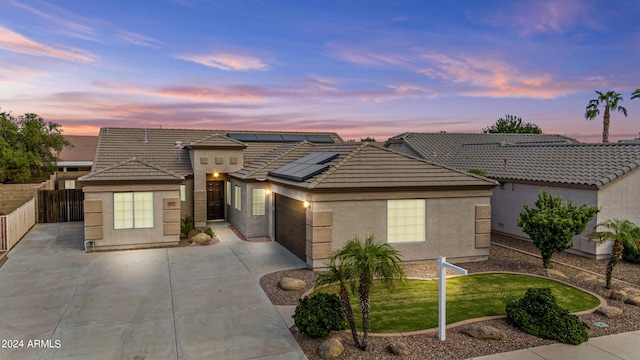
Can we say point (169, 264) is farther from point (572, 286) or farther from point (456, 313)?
point (572, 286)

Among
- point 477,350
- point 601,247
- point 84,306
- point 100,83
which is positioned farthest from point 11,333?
point 100,83

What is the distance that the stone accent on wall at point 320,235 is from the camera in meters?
14.2

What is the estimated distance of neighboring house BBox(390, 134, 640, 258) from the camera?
16.1 meters

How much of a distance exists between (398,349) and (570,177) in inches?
532

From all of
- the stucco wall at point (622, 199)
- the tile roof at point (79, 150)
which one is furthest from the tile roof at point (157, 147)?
the tile roof at point (79, 150)

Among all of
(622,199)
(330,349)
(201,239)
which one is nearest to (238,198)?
(201,239)

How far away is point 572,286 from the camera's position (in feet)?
41.3

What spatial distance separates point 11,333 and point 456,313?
10287 mm

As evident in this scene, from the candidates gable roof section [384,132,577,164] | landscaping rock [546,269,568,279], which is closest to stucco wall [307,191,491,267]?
landscaping rock [546,269,568,279]

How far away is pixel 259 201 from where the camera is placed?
20188 mm

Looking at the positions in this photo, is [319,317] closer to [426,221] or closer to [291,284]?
[291,284]

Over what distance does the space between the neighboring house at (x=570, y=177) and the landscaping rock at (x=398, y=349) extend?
36.4 ft

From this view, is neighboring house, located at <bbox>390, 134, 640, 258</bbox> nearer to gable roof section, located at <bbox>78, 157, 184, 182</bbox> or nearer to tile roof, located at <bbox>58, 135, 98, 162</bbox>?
gable roof section, located at <bbox>78, 157, 184, 182</bbox>

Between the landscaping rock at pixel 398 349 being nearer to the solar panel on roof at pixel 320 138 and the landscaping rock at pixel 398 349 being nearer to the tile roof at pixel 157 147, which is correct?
the tile roof at pixel 157 147
